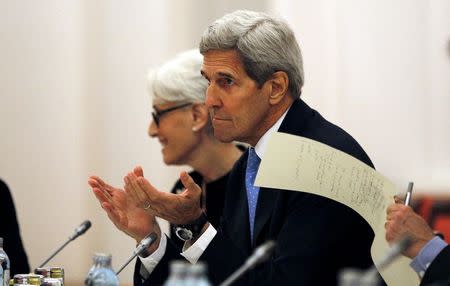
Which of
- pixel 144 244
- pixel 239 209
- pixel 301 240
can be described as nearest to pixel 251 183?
pixel 239 209

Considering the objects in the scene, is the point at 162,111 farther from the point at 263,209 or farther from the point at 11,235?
the point at 263,209

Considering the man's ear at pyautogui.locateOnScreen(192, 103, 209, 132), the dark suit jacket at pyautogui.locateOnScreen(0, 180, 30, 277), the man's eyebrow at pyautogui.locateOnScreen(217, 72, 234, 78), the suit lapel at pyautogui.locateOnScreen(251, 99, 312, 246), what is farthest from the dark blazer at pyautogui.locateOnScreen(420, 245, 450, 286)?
the man's ear at pyautogui.locateOnScreen(192, 103, 209, 132)

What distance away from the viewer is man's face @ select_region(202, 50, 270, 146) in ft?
10.0

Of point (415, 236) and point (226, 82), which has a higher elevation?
point (226, 82)

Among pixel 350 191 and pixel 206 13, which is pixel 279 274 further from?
pixel 206 13

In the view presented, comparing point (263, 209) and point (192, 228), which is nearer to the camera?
point (192, 228)

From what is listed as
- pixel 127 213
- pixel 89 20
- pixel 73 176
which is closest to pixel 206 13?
pixel 89 20

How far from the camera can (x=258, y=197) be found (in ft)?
9.98

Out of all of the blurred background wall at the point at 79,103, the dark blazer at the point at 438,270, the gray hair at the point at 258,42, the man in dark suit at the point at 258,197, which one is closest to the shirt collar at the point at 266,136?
the man in dark suit at the point at 258,197

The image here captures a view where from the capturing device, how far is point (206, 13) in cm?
578

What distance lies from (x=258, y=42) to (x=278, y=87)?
143 mm

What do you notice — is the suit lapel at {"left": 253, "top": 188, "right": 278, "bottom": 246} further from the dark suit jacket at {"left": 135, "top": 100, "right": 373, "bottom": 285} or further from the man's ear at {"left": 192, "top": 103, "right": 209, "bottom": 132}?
the man's ear at {"left": 192, "top": 103, "right": 209, "bottom": 132}

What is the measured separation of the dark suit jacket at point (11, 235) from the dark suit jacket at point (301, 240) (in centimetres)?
130

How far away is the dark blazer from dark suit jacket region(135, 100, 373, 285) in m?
0.31
